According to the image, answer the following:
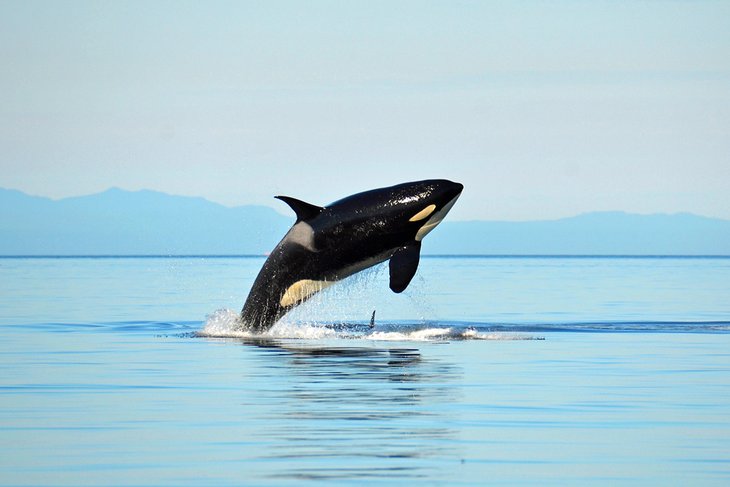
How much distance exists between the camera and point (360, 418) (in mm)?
14477

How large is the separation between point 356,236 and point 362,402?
8.08 meters

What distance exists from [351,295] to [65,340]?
561cm

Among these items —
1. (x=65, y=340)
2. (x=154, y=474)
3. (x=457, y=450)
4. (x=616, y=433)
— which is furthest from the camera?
(x=65, y=340)

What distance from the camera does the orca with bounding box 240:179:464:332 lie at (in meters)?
23.5

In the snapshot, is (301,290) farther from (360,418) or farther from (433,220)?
(360,418)

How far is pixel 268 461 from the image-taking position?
12.2 metres

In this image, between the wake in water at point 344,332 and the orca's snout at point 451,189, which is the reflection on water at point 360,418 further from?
the wake in water at point 344,332

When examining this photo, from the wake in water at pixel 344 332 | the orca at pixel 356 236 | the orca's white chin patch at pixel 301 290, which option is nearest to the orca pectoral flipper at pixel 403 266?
the orca at pixel 356 236

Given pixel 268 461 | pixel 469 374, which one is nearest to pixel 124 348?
pixel 469 374

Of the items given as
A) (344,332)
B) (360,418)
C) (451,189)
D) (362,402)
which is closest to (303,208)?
(451,189)

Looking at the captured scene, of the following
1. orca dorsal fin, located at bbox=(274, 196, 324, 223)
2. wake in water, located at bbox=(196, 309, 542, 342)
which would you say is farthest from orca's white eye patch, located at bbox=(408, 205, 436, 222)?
wake in water, located at bbox=(196, 309, 542, 342)

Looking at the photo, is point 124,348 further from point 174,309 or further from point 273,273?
point 174,309

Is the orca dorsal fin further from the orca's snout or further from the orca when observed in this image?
the orca's snout

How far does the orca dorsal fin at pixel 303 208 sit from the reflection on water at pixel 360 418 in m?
3.23
